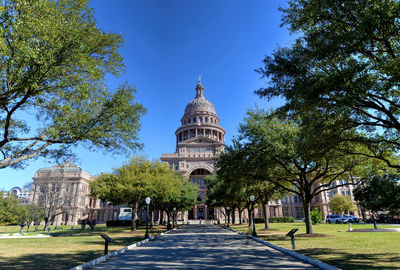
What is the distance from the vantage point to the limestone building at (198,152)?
263 feet

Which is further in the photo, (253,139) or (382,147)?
(253,139)

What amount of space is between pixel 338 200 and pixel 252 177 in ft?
169

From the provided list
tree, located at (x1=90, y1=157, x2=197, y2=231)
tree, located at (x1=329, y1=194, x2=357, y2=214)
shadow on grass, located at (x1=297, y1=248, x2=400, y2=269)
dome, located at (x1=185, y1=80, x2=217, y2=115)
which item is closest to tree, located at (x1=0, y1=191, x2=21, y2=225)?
tree, located at (x1=90, y1=157, x2=197, y2=231)

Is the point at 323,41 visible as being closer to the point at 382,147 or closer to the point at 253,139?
the point at 382,147

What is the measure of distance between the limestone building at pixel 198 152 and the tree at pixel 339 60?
5839cm

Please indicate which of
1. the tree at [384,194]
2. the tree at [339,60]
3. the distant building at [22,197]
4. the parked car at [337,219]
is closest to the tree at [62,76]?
the tree at [339,60]

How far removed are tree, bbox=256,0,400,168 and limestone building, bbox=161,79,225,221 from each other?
58393 mm

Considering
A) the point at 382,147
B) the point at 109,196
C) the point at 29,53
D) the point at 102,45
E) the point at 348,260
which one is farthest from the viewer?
the point at 109,196

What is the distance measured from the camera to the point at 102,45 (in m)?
11.9

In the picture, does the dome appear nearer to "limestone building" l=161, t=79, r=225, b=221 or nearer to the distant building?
"limestone building" l=161, t=79, r=225, b=221

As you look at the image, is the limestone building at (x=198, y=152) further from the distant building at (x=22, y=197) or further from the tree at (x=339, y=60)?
the tree at (x=339, y=60)

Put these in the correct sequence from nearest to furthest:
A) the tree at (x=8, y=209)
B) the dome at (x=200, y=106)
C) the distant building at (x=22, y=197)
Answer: the tree at (x=8, y=209) < the distant building at (x=22, y=197) < the dome at (x=200, y=106)

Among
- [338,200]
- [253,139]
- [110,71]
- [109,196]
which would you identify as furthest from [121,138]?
[338,200]

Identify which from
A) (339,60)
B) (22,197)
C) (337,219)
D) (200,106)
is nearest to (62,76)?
(339,60)
